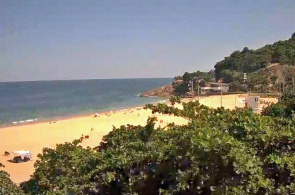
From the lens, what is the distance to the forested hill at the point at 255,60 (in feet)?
179

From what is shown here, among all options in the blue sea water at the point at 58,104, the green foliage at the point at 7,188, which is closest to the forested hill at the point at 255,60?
the blue sea water at the point at 58,104

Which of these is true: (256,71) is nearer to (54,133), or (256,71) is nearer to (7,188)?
(54,133)

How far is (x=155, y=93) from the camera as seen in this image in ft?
236

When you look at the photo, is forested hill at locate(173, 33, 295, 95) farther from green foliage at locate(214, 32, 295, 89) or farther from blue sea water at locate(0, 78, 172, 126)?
blue sea water at locate(0, 78, 172, 126)

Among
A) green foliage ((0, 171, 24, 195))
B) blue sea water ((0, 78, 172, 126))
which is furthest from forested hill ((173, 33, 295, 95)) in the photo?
green foliage ((0, 171, 24, 195))

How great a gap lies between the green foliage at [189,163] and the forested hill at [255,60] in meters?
50.9

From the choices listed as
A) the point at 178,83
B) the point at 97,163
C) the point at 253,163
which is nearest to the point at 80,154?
the point at 97,163

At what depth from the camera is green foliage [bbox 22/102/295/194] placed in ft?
10.9

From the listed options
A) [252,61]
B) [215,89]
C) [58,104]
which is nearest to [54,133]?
[58,104]

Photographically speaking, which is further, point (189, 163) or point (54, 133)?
point (54, 133)

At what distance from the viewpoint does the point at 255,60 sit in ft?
193

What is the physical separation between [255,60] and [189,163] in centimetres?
5901

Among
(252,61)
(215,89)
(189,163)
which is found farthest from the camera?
(252,61)

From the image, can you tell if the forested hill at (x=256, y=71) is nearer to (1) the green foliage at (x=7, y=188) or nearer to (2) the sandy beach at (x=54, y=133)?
(2) the sandy beach at (x=54, y=133)
